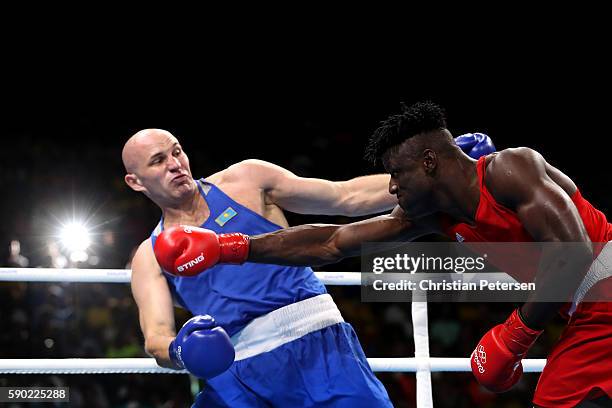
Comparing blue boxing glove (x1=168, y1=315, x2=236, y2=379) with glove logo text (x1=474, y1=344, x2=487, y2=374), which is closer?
glove logo text (x1=474, y1=344, x2=487, y2=374)

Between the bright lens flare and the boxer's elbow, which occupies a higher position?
the bright lens flare

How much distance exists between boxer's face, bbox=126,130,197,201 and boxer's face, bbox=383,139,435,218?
2.76ft

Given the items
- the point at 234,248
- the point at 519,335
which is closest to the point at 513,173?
the point at 519,335

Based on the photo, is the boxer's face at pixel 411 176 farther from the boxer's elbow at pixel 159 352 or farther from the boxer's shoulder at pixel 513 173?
the boxer's elbow at pixel 159 352

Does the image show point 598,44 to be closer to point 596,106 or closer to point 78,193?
point 596,106

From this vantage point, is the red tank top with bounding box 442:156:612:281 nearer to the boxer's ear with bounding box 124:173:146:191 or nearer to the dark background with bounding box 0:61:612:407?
the boxer's ear with bounding box 124:173:146:191

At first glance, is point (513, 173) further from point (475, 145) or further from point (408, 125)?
point (475, 145)

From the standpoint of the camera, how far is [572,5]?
303 inches

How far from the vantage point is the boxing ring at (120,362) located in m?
2.39

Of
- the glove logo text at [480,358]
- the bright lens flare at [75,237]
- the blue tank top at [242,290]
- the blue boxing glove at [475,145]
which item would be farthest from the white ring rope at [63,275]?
the bright lens flare at [75,237]

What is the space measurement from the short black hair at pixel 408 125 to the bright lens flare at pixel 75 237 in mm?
3879

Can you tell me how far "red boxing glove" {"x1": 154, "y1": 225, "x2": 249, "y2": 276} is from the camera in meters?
1.99

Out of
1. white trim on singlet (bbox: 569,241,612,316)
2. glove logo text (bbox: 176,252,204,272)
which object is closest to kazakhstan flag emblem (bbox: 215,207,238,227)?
glove logo text (bbox: 176,252,204,272)

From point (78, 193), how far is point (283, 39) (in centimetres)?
272
